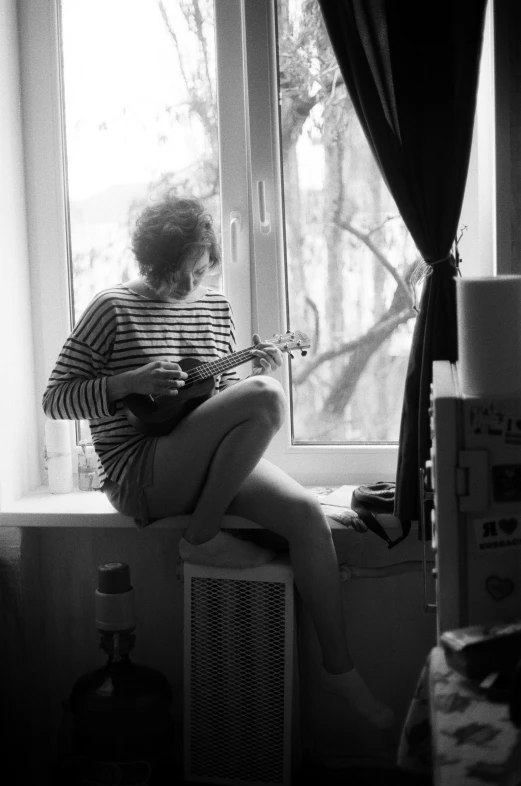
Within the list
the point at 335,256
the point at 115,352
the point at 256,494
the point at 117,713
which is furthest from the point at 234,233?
the point at 117,713

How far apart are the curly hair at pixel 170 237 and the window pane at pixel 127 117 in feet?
0.90

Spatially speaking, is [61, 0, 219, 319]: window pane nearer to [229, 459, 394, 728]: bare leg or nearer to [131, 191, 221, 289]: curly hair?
[131, 191, 221, 289]: curly hair

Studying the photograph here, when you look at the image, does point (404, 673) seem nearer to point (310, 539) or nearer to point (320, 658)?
point (320, 658)

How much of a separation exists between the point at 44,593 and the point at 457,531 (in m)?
1.37

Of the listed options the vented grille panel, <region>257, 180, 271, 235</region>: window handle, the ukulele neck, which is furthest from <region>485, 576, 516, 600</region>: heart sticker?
<region>257, 180, 271, 235</region>: window handle

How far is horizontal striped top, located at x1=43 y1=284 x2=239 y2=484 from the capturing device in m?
2.04

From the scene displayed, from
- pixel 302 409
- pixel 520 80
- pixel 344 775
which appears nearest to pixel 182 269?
pixel 302 409

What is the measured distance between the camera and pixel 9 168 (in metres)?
2.34

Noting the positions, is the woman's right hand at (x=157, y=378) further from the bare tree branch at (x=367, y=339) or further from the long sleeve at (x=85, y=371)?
the bare tree branch at (x=367, y=339)

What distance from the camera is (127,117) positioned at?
7.88 ft

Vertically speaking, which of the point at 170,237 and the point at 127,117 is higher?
the point at 127,117

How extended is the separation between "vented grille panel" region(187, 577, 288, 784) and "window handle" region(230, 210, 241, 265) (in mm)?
836

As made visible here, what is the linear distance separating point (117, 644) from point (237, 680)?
288 mm

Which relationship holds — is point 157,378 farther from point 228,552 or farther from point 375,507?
point 375,507
